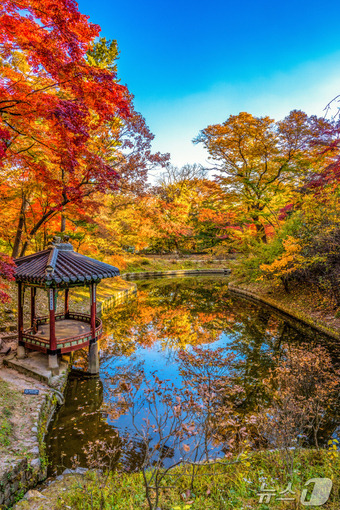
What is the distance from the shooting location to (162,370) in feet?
26.9

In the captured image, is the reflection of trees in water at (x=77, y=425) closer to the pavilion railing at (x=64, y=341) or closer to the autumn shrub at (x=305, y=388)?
the pavilion railing at (x=64, y=341)

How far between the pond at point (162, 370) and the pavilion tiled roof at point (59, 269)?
268 cm

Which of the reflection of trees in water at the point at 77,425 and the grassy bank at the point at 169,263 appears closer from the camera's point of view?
the reflection of trees in water at the point at 77,425

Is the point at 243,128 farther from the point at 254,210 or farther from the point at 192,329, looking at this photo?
the point at 192,329

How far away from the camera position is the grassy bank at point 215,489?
320 cm

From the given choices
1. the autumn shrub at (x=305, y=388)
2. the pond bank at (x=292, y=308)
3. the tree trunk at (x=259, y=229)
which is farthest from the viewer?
the tree trunk at (x=259, y=229)

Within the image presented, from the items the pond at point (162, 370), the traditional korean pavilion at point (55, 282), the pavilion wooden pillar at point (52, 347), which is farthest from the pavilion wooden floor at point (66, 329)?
the pond at point (162, 370)

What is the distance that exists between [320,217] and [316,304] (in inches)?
155

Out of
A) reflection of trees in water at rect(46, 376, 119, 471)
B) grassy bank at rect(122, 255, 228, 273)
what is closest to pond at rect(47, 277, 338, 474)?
reflection of trees in water at rect(46, 376, 119, 471)

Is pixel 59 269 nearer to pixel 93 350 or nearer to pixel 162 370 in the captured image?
pixel 93 350

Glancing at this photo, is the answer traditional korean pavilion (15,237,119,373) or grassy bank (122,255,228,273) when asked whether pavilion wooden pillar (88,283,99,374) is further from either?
grassy bank (122,255,228,273)

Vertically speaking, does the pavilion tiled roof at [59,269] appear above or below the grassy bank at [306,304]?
above

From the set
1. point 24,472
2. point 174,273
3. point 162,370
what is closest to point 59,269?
point 24,472

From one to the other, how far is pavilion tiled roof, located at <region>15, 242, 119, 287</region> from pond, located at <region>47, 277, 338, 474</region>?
268 centimetres
